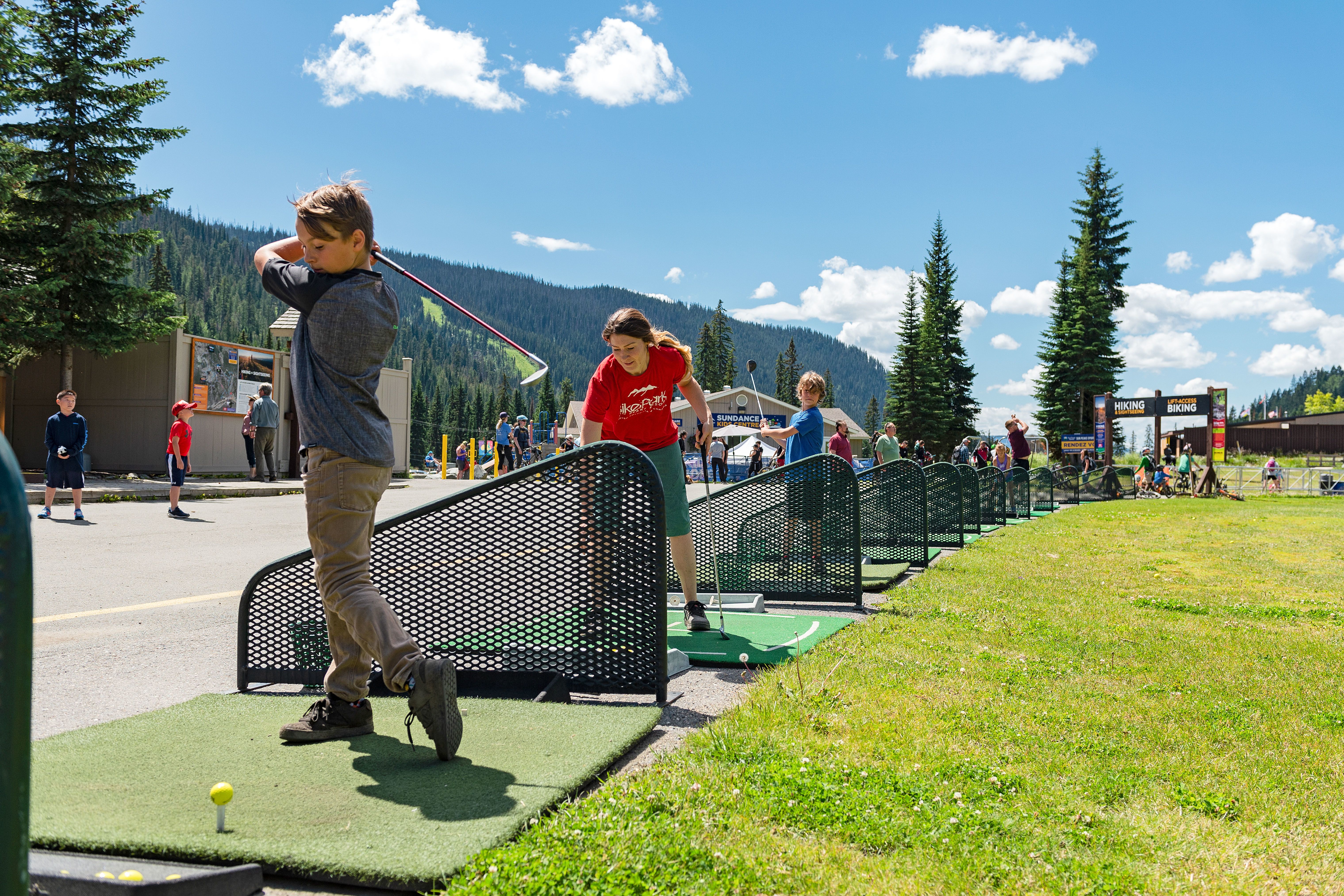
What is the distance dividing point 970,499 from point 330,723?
1222 cm

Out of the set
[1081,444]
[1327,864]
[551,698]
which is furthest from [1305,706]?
[1081,444]

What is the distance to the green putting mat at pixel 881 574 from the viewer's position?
7.66m

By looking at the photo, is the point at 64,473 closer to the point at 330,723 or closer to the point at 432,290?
the point at 432,290

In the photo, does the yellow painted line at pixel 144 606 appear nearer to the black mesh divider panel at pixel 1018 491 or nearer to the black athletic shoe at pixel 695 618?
the black athletic shoe at pixel 695 618

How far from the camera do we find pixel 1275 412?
372ft

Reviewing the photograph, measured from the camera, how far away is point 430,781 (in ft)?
9.00

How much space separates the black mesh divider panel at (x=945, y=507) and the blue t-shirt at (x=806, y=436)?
2.98 meters

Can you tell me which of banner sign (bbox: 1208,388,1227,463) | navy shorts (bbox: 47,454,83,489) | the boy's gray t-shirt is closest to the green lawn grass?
the boy's gray t-shirt

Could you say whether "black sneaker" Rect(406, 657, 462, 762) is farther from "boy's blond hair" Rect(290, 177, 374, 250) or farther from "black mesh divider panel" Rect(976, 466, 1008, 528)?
"black mesh divider panel" Rect(976, 466, 1008, 528)

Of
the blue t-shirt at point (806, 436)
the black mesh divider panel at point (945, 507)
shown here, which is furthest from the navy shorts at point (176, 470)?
the black mesh divider panel at point (945, 507)

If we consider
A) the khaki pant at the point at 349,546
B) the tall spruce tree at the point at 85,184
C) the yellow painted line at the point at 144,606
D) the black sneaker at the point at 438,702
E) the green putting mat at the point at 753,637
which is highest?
the tall spruce tree at the point at 85,184

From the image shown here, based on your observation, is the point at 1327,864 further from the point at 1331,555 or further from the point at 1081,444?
the point at 1081,444

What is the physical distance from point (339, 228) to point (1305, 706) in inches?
187

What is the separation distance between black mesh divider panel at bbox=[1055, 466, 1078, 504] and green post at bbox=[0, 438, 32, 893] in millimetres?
29053
